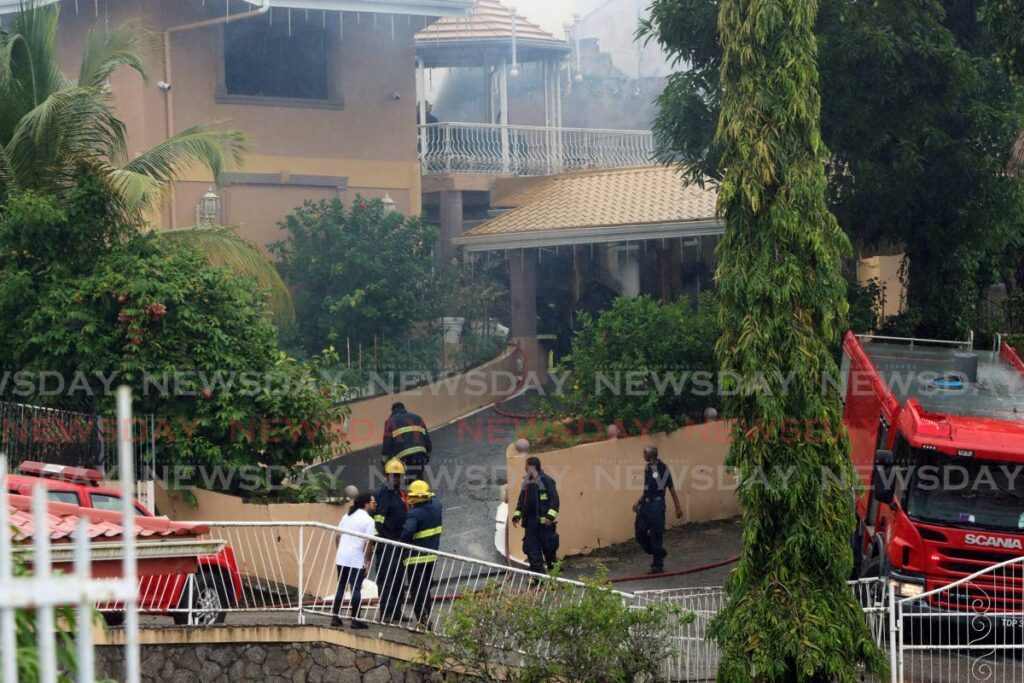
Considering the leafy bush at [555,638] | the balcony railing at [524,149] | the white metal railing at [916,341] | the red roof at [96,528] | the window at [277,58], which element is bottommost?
the leafy bush at [555,638]

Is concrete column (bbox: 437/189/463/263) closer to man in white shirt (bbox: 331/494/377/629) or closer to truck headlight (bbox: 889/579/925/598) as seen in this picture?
truck headlight (bbox: 889/579/925/598)

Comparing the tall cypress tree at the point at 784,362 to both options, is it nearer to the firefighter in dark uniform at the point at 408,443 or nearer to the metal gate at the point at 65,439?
the firefighter in dark uniform at the point at 408,443

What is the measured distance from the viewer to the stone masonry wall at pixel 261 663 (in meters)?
Result: 10.3

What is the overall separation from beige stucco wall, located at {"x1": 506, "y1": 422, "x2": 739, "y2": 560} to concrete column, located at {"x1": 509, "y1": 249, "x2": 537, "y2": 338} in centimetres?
835

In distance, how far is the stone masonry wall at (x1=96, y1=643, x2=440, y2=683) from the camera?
10.3 metres

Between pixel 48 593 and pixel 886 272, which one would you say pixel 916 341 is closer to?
pixel 886 272

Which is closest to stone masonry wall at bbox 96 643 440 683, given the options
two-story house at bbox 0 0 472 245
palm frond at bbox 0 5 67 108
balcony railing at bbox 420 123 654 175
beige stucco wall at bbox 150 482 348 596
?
beige stucco wall at bbox 150 482 348 596

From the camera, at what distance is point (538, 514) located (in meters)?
13.3

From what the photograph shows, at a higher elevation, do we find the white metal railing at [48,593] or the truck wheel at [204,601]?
the white metal railing at [48,593]

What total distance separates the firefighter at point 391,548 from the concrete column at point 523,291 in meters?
13.3

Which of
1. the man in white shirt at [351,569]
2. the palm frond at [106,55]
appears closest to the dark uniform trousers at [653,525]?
the man in white shirt at [351,569]

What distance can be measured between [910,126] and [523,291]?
33.1 ft

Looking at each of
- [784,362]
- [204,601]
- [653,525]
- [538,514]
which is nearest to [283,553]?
[204,601]

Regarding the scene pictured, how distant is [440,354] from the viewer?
865 inches
